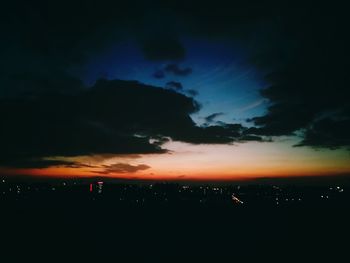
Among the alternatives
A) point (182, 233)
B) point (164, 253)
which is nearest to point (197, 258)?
point (164, 253)

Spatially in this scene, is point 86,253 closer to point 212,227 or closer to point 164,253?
point 164,253

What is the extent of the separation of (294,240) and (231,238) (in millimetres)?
7858

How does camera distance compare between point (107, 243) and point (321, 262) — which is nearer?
Answer: point (321, 262)

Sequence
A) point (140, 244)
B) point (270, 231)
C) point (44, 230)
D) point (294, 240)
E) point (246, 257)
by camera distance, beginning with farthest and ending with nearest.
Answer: point (270, 231) → point (44, 230) → point (294, 240) → point (140, 244) → point (246, 257)

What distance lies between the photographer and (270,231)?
53.4 meters

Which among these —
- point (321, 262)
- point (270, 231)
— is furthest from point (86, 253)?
point (270, 231)

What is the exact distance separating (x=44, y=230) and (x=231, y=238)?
25.2m

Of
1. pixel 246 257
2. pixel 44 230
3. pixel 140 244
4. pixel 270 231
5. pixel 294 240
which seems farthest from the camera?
pixel 270 231

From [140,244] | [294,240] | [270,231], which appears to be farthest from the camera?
[270,231]

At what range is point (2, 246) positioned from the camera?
1375 inches

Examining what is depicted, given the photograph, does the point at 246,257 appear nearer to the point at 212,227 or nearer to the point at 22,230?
the point at 212,227

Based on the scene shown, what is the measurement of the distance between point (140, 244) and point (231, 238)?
1264cm

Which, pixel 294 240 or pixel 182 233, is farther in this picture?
pixel 182 233

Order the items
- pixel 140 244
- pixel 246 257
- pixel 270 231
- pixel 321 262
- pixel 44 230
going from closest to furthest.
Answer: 1. pixel 321 262
2. pixel 246 257
3. pixel 140 244
4. pixel 44 230
5. pixel 270 231
